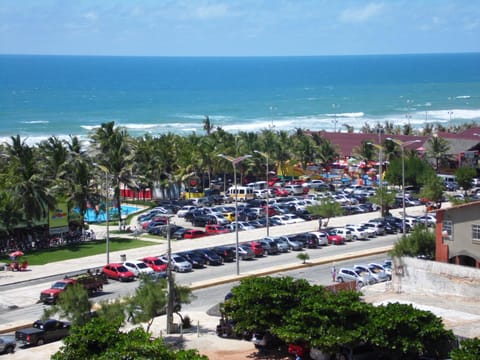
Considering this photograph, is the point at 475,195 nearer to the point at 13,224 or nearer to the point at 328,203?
the point at 328,203

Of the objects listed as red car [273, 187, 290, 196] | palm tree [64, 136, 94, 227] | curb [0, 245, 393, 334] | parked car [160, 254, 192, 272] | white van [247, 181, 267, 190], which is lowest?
curb [0, 245, 393, 334]

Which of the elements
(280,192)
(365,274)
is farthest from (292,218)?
(365,274)

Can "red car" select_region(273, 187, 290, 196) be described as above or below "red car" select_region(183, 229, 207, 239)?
above

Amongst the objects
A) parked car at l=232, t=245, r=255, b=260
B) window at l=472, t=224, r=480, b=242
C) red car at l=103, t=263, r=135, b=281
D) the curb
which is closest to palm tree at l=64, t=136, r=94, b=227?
red car at l=103, t=263, r=135, b=281

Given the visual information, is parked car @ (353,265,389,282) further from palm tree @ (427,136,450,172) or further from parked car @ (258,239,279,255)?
palm tree @ (427,136,450,172)

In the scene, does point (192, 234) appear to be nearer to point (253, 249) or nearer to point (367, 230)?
point (253, 249)

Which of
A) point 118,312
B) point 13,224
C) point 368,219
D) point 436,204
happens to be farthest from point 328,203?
point 118,312
